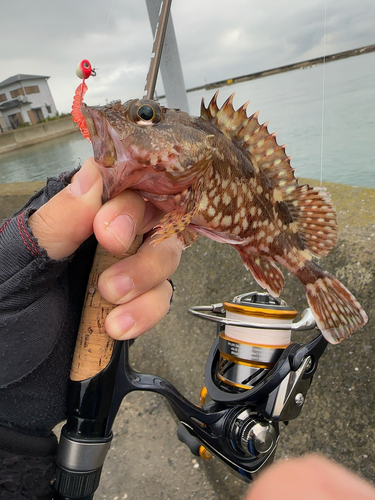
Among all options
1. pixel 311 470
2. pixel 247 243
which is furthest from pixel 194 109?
pixel 311 470

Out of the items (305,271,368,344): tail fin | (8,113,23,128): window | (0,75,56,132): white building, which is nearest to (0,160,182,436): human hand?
(305,271,368,344): tail fin

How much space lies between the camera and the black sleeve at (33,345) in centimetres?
120

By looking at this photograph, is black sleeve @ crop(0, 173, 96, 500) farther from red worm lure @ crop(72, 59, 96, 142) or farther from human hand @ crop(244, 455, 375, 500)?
human hand @ crop(244, 455, 375, 500)

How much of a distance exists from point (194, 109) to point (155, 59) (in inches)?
173

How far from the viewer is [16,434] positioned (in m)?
1.44

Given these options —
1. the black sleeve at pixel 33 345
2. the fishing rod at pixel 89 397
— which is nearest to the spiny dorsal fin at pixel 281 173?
the fishing rod at pixel 89 397

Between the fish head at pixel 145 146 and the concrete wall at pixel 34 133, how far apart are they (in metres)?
14.5

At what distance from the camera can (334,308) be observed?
165cm

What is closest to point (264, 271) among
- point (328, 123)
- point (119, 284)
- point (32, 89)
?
point (119, 284)

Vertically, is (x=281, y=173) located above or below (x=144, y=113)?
below

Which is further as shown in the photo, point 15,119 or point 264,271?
point 15,119

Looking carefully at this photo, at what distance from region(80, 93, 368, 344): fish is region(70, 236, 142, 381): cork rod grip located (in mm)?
273

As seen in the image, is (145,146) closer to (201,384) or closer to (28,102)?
(201,384)

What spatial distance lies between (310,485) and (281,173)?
4.14 ft
